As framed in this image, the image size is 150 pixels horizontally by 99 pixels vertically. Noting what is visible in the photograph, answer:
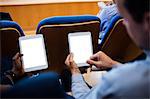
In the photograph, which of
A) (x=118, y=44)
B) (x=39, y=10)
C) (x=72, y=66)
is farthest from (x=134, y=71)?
(x=39, y=10)

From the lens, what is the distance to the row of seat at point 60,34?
209cm

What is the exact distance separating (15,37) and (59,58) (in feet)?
1.18

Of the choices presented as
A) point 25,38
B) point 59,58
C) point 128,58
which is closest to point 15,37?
point 25,38

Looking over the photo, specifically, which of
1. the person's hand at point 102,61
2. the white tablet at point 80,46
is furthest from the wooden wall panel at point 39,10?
the person's hand at point 102,61

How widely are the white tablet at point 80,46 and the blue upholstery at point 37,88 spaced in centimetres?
116

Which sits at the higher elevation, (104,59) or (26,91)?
(26,91)

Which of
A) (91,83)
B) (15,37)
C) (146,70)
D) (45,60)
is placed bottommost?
(91,83)

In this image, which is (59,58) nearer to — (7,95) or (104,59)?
(104,59)

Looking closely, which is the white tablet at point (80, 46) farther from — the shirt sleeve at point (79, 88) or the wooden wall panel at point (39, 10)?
the wooden wall panel at point (39, 10)

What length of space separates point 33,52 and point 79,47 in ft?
0.92

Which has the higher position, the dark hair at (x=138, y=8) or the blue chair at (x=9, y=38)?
the dark hair at (x=138, y=8)

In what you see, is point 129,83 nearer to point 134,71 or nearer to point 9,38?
point 134,71

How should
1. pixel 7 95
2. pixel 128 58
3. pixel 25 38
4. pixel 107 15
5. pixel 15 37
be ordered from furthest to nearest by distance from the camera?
pixel 107 15, pixel 128 58, pixel 15 37, pixel 25 38, pixel 7 95

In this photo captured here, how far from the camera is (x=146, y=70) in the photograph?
85cm
